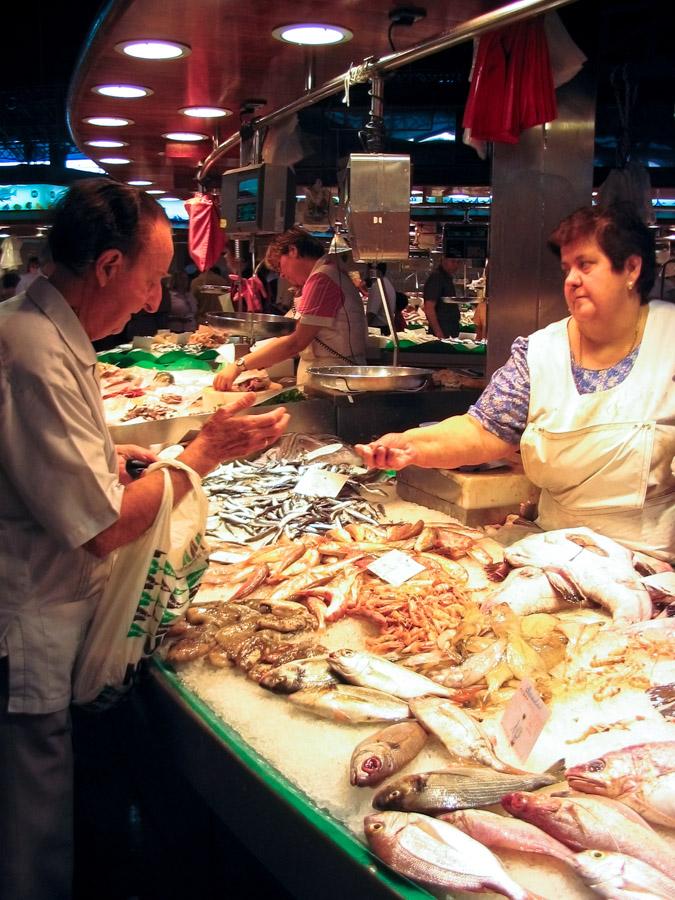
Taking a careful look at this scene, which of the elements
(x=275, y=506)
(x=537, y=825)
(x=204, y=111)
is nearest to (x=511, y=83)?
(x=275, y=506)

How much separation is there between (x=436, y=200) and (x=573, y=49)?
10001 mm

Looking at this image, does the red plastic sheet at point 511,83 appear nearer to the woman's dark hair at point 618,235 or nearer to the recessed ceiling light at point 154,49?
the woman's dark hair at point 618,235

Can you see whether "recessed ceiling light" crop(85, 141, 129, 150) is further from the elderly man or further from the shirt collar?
the shirt collar

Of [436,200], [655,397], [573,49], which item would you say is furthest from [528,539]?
[436,200]

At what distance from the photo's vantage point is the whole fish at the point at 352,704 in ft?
6.47

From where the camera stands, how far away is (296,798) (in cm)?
172

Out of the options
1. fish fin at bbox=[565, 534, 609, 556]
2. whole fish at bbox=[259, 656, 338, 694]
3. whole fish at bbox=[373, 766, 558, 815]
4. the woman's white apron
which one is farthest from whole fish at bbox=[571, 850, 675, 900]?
the woman's white apron

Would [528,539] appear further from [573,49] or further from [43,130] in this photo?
[43,130]

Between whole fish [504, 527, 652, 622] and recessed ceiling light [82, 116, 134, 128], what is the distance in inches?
250

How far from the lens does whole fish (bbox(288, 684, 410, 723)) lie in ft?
6.47

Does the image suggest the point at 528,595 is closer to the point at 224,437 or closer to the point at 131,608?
the point at 224,437

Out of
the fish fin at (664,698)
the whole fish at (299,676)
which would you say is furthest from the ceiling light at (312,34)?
the fish fin at (664,698)

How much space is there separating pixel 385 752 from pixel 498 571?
1.16 m

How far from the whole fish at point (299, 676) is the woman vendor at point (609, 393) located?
1.03 metres
